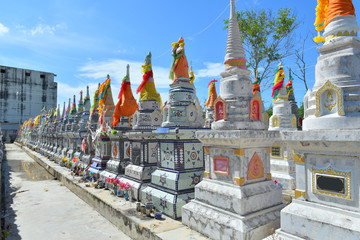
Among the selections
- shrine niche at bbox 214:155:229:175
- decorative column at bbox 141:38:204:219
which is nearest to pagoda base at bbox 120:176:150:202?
decorative column at bbox 141:38:204:219

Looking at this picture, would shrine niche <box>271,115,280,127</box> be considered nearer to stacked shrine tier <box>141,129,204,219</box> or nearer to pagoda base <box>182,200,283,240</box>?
stacked shrine tier <box>141,129,204,219</box>

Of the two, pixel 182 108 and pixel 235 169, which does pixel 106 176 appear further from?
pixel 235 169

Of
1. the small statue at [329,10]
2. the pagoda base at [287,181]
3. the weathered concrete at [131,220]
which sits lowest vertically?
the weathered concrete at [131,220]

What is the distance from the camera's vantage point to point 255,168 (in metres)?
7.20

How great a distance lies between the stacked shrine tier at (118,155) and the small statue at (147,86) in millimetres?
2314

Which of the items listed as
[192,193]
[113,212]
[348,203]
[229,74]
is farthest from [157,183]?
[348,203]

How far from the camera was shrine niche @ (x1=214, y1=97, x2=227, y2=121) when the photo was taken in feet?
24.3

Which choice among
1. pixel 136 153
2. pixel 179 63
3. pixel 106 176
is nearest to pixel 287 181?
pixel 136 153

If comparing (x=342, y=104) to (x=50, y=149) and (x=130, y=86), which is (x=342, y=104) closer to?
(x=130, y=86)

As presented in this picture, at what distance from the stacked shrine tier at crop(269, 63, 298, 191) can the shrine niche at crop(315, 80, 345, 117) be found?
917 cm

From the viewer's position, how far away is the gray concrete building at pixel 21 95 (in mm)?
69375

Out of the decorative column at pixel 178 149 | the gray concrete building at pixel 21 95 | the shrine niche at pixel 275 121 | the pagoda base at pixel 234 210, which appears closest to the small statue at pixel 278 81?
the shrine niche at pixel 275 121

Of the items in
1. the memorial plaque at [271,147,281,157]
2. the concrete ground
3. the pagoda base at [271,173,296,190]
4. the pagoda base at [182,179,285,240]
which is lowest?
the concrete ground

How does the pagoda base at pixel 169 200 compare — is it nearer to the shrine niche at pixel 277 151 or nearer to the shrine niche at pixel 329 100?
the shrine niche at pixel 329 100
